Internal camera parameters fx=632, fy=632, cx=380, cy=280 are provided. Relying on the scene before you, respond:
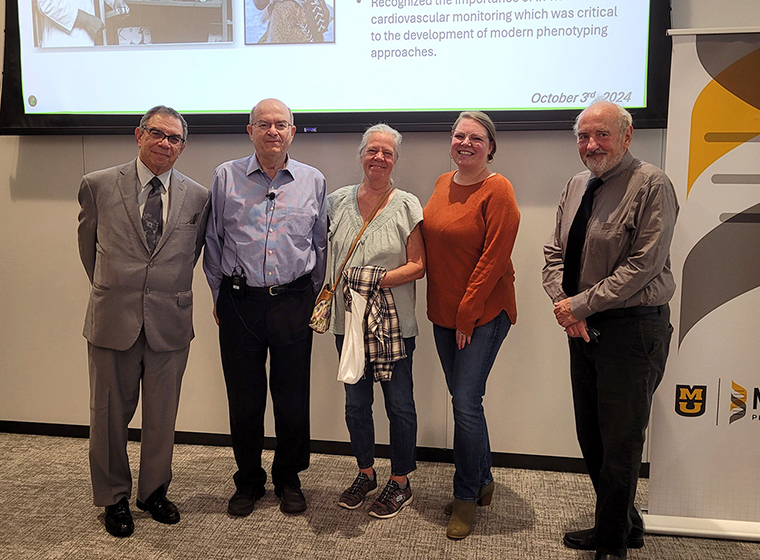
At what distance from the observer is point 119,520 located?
8.63 ft

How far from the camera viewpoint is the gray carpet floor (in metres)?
2.50

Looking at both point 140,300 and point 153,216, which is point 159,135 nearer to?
point 153,216

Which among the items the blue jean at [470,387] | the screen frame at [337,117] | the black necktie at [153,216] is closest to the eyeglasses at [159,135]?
the black necktie at [153,216]

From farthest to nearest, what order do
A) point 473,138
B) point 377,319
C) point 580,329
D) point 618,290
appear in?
point 377,319 < point 473,138 < point 580,329 < point 618,290

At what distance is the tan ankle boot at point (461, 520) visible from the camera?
260 centimetres

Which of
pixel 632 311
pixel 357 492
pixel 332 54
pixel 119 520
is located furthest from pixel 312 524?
pixel 332 54

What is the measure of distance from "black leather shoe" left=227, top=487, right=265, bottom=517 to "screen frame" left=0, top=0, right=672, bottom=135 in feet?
5.96

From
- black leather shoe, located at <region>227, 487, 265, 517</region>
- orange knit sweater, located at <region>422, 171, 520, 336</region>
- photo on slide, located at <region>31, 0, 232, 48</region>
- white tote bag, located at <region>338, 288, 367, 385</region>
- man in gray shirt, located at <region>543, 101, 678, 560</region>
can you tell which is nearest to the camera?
man in gray shirt, located at <region>543, 101, 678, 560</region>

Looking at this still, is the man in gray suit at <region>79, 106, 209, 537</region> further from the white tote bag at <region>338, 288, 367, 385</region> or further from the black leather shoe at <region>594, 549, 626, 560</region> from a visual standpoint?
the black leather shoe at <region>594, 549, 626, 560</region>

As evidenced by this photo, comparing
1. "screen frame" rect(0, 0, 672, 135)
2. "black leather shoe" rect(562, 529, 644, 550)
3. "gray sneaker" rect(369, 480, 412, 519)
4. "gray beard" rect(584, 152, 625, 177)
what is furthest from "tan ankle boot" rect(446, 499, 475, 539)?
"screen frame" rect(0, 0, 672, 135)

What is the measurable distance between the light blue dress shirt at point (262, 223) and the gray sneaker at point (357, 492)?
101 centimetres

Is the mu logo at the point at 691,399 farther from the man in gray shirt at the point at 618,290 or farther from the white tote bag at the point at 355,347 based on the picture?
the white tote bag at the point at 355,347

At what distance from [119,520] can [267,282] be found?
116cm

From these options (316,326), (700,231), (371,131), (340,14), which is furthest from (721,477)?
(340,14)
